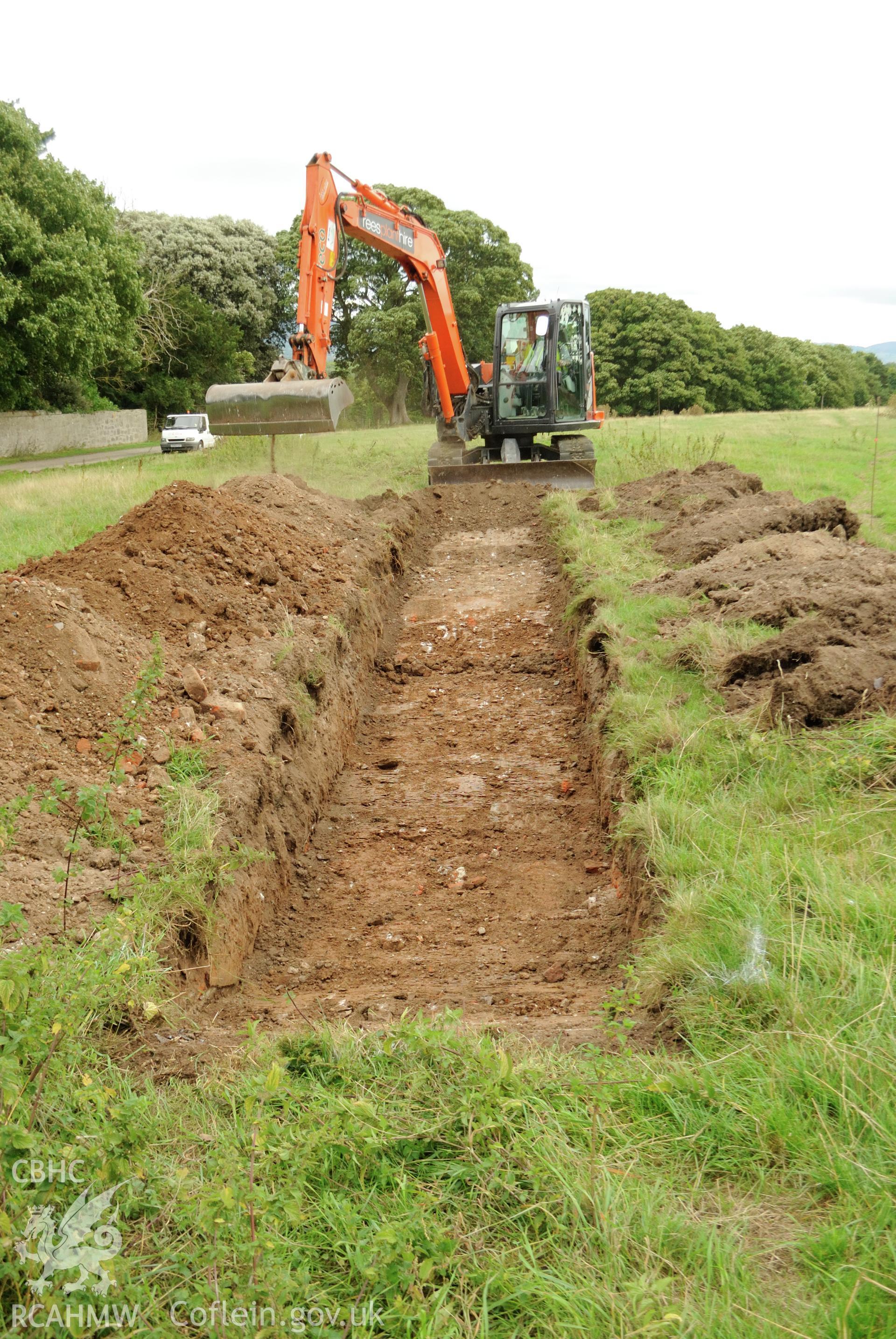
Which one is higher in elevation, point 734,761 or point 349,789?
point 734,761

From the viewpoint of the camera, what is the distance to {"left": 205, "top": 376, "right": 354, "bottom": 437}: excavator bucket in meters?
11.4

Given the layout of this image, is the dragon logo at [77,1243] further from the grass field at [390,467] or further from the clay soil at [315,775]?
the grass field at [390,467]

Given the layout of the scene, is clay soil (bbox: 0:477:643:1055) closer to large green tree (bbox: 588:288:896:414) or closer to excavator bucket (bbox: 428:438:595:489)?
excavator bucket (bbox: 428:438:595:489)

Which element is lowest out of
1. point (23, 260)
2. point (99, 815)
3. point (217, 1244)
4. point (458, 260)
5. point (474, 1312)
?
point (474, 1312)

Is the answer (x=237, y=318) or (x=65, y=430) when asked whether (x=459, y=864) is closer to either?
(x=65, y=430)

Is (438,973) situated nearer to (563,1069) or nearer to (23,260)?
(563,1069)

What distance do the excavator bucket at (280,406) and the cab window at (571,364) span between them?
5.19 meters

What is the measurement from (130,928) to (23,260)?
21.9m

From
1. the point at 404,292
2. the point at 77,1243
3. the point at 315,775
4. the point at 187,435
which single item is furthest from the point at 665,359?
the point at 77,1243

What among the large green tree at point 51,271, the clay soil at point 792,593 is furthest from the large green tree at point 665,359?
the clay soil at point 792,593

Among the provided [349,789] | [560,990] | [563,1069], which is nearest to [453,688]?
[349,789]

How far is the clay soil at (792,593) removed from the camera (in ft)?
15.8

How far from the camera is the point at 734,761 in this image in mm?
4680

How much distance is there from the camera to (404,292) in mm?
38094
